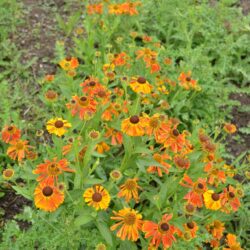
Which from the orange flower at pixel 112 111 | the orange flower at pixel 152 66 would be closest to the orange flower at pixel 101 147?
the orange flower at pixel 112 111

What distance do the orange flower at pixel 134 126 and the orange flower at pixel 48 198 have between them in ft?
1.27

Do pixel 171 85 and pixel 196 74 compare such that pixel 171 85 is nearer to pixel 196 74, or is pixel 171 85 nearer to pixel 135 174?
pixel 196 74

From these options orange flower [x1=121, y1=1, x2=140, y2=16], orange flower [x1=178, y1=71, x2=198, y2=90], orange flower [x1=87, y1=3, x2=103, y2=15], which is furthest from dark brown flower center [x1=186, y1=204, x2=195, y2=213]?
orange flower [x1=87, y1=3, x2=103, y2=15]

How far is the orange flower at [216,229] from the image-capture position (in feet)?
6.63

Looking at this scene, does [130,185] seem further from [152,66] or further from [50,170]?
[152,66]

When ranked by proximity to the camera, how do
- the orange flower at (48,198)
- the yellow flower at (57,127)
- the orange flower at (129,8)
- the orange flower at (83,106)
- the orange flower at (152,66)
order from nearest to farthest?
the orange flower at (48,198), the yellow flower at (57,127), the orange flower at (83,106), the orange flower at (152,66), the orange flower at (129,8)

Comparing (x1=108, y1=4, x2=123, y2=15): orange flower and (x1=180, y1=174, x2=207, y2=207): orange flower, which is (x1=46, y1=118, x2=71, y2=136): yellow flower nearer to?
(x1=180, y1=174, x2=207, y2=207): orange flower

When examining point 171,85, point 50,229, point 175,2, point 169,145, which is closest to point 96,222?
point 50,229

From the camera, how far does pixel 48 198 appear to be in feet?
5.10

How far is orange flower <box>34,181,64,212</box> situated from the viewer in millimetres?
1544

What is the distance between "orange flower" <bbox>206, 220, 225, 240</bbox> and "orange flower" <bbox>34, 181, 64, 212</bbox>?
0.86 metres

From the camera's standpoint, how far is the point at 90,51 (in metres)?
2.94

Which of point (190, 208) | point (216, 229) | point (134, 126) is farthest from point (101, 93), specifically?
point (216, 229)

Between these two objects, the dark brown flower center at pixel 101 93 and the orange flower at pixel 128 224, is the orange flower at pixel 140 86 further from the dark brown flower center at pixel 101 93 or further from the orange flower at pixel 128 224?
the orange flower at pixel 128 224
